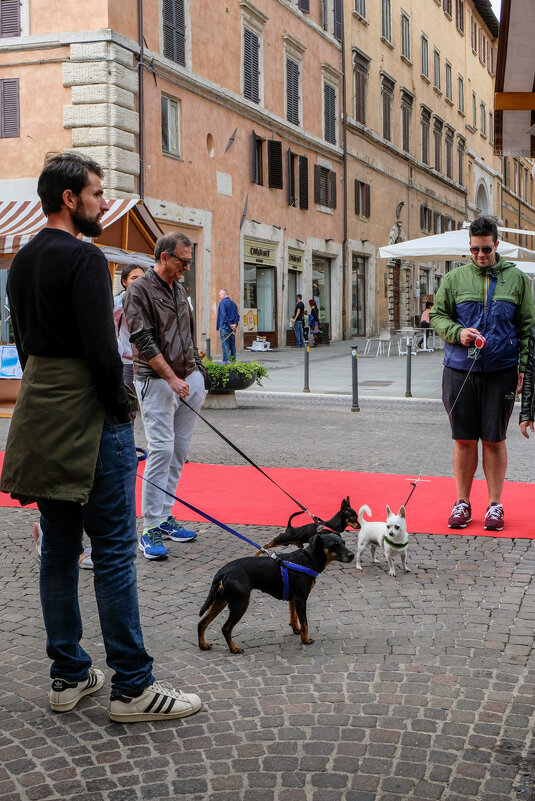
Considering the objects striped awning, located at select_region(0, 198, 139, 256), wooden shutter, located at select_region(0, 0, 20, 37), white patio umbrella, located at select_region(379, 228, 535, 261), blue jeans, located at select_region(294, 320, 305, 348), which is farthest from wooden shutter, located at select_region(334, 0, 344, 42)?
striped awning, located at select_region(0, 198, 139, 256)

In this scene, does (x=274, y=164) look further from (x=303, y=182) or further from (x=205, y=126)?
(x=205, y=126)

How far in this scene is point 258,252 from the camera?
87.1ft

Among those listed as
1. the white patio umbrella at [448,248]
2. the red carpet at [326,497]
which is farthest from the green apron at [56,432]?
the white patio umbrella at [448,248]

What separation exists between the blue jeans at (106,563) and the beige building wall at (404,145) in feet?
92.0

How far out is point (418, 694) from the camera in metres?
3.40

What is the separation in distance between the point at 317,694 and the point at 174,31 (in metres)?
20.6

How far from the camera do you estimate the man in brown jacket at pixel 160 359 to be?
5383mm

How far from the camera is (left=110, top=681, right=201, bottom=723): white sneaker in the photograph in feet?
10.5

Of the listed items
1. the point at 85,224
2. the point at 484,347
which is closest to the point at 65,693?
the point at 85,224

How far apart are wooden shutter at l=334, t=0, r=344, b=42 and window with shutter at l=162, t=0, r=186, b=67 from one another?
36.3ft

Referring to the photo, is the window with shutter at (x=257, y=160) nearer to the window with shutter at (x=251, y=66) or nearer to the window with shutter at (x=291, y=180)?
the window with shutter at (x=251, y=66)

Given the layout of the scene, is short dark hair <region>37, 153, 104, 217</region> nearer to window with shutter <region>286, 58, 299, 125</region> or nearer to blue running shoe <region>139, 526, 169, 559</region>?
blue running shoe <region>139, 526, 169, 559</region>

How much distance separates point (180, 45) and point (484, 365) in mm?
18057

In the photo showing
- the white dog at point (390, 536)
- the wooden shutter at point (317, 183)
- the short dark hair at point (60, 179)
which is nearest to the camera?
the short dark hair at point (60, 179)
